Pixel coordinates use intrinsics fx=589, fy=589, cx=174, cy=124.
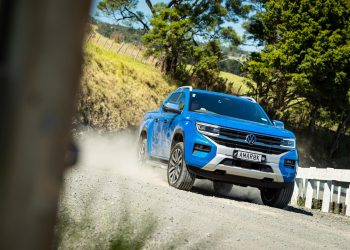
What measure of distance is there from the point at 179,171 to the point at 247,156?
1.15 metres

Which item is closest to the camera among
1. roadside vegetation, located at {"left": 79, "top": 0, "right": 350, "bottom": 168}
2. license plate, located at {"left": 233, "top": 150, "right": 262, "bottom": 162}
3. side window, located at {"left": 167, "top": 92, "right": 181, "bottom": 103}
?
license plate, located at {"left": 233, "top": 150, "right": 262, "bottom": 162}

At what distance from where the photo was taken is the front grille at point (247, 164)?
9266mm

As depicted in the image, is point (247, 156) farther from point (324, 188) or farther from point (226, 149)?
point (324, 188)

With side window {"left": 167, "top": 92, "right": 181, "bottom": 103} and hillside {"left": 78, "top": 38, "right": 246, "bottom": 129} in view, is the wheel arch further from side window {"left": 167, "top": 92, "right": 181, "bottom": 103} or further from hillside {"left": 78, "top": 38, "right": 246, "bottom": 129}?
hillside {"left": 78, "top": 38, "right": 246, "bottom": 129}

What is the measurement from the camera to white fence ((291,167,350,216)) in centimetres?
1213

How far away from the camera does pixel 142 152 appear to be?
12.5 meters

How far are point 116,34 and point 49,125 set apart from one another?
140 feet

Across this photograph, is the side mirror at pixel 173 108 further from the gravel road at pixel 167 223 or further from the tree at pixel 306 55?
the tree at pixel 306 55

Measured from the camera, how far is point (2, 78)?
1.01m

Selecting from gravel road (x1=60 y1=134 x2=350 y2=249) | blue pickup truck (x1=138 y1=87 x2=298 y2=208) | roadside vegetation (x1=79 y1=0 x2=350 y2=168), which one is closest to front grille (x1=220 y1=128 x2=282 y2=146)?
blue pickup truck (x1=138 y1=87 x2=298 y2=208)

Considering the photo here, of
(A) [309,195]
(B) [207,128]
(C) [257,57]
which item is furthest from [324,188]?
(C) [257,57]

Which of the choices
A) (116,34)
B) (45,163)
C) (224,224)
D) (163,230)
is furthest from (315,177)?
(116,34)

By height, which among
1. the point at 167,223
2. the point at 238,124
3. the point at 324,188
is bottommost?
the point at 324,188

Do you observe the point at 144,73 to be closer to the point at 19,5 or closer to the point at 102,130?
the point at 102,130
